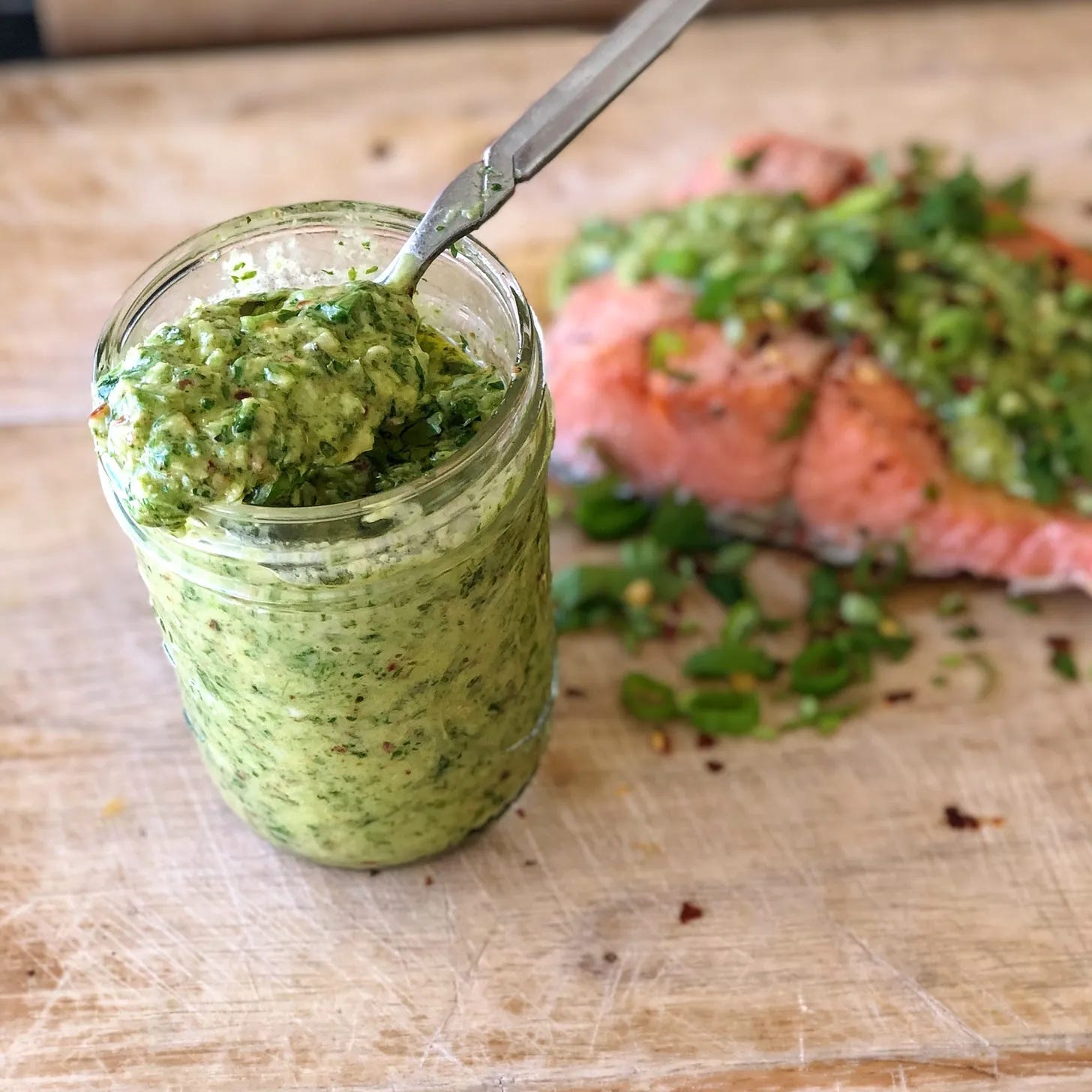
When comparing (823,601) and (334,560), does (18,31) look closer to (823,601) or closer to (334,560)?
(823,601)

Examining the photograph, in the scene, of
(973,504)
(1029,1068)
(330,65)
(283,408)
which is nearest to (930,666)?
(973,504)

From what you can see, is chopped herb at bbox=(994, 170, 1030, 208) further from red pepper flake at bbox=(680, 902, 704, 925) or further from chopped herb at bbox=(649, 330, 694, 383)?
red pepper flake at bbox=(680, 902, 704, 925)

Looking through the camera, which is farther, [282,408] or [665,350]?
[665,350]

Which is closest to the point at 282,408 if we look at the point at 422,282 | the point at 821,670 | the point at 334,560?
the point at 334,560

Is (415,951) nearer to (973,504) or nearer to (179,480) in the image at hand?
(179,480)

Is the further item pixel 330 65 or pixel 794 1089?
pixel 330 65
